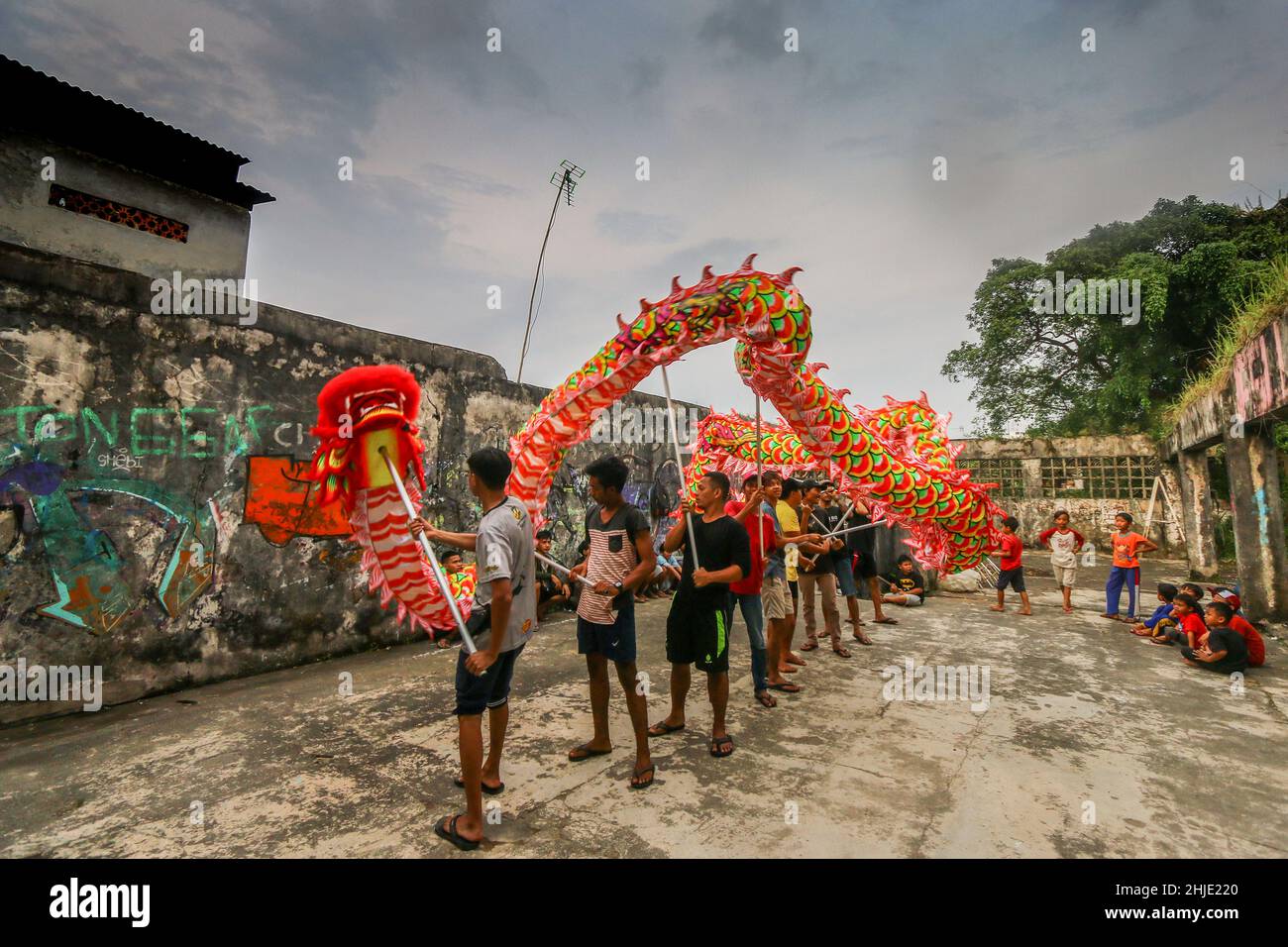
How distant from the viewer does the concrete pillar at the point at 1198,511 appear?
34.0 feet

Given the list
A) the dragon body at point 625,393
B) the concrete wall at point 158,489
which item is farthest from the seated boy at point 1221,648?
the concrete wall at point 158,489

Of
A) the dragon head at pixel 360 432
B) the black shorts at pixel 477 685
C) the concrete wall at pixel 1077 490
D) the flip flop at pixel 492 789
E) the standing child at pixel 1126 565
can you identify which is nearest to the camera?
the black shorts at pixel 477 685

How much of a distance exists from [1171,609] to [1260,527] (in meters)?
2.04

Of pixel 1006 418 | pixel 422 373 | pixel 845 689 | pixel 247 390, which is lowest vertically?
pixel 845 689

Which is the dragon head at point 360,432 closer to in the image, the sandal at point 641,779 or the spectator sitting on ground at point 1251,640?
the sandal at point 641,779

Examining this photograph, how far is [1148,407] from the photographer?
56.1ft

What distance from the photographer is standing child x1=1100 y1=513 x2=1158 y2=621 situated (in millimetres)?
7395

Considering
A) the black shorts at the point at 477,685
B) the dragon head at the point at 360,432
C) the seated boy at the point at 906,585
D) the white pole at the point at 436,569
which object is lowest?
the seated boy at the point at 906,585

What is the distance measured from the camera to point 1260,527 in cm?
716

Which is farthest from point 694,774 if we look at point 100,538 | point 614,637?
point 100,538

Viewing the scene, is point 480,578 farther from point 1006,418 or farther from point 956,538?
point 1006,418

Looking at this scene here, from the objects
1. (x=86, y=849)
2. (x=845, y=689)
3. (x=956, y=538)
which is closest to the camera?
(x=86, y=849)
